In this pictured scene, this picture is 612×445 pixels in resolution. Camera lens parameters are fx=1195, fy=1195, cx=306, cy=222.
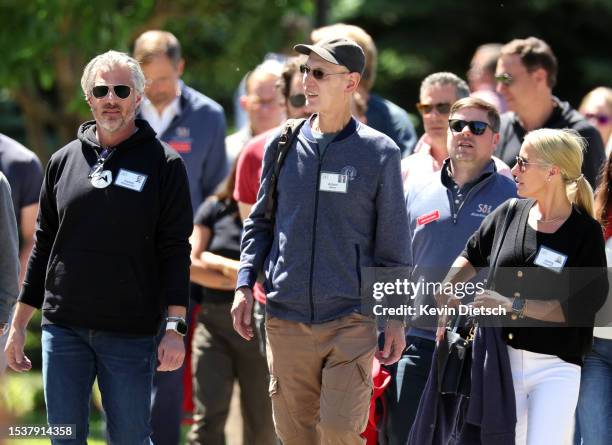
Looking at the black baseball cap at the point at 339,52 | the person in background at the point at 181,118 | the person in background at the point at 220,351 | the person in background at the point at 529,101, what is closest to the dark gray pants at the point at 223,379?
the person in background at the point at 220,351

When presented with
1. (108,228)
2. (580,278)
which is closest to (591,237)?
(580,278)

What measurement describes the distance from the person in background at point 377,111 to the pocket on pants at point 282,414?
91.7 inches

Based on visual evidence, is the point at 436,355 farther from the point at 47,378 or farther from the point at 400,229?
the point at 47,378

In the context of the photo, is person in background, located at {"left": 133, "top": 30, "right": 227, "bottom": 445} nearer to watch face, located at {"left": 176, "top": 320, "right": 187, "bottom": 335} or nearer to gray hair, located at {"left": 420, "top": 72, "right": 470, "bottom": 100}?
gray hair, located at {"left": 420, "top": 72, "right": 470, "bottom": 100}

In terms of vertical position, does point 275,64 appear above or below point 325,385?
above

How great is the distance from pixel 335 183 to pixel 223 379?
7.88ft

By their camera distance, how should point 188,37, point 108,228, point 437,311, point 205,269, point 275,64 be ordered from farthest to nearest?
point 188,37 < point 275,64 < point 205,269 < point 437,311 < point 108,228

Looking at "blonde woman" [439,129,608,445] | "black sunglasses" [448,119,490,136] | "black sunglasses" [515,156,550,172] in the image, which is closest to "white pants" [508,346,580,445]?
"blonde woman" [439,129,608,445]

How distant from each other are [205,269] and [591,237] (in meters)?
2.71

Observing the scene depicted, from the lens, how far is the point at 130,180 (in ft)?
18.3

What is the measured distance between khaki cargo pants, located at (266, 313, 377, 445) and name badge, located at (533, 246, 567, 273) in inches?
33.0

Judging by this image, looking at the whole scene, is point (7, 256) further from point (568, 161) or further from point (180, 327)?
point (568, 161)

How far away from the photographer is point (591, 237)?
5605 mm

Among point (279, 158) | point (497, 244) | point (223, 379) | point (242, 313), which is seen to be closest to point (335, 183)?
point (279, 158)
